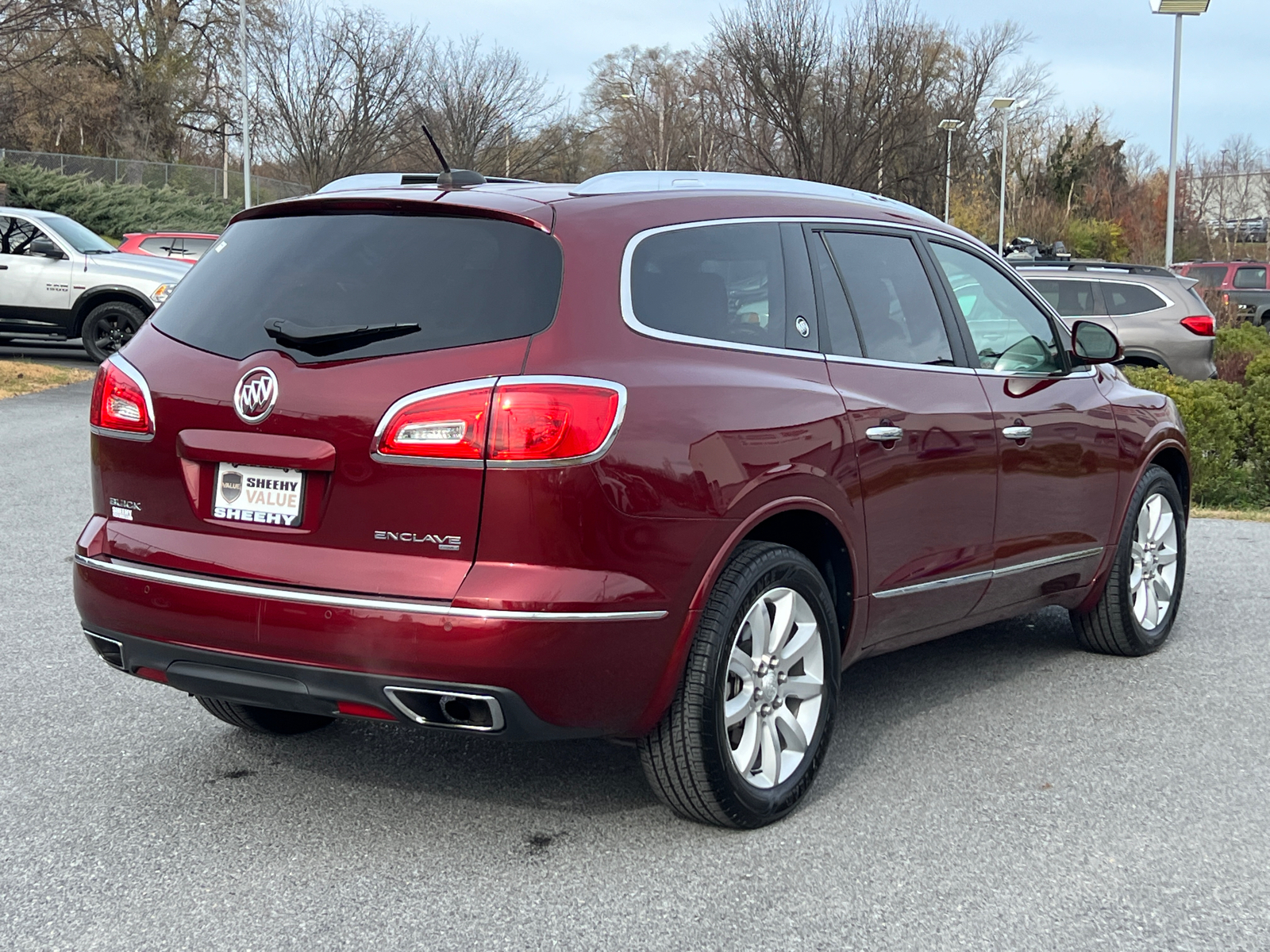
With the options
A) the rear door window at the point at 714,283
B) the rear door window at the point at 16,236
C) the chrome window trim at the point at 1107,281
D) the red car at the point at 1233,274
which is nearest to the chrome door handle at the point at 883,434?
the rear door window at the point at 714,283

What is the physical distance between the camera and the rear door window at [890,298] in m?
4.45

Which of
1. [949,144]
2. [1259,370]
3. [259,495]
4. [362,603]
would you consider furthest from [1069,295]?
[949,144]

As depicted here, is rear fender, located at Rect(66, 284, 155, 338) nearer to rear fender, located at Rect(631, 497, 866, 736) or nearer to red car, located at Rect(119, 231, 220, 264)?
red car, located at Rect(119, 231, 220, 264)

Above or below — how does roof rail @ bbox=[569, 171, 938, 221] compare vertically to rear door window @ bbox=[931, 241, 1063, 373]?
above

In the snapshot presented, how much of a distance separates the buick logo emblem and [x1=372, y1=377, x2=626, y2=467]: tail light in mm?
331

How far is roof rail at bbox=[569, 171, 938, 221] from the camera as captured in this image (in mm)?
4043

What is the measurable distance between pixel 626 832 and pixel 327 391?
4.75ft

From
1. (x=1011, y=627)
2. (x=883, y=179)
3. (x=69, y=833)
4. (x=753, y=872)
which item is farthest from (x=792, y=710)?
(x=883, y=179)

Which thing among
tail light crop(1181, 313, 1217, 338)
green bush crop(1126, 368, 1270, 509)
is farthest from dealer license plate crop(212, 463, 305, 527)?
tail light crop(1181, 313, 1217, 338)

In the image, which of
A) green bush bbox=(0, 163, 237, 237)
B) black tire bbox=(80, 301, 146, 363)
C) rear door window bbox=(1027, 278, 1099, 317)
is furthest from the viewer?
green bush bbox=(0, 163, 237, 237)

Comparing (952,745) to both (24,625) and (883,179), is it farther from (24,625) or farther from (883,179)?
(883,179)

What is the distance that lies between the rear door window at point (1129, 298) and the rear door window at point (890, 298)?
40.8 ft

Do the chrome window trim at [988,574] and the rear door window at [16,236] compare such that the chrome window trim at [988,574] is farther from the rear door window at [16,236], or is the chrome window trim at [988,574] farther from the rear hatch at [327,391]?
the rear door window at [16,236]

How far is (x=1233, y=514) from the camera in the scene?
32.8 feet
